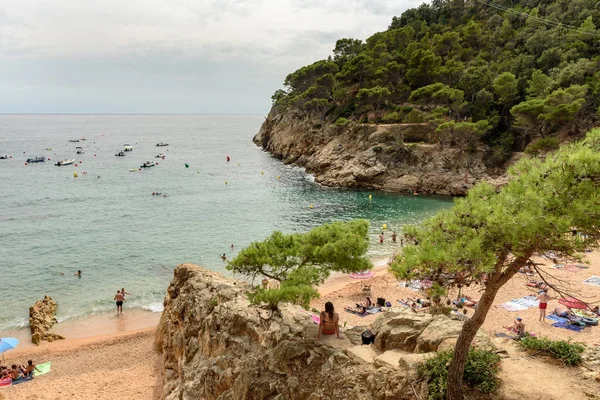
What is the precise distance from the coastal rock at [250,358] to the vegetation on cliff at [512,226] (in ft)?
7.58

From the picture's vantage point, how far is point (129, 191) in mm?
50125

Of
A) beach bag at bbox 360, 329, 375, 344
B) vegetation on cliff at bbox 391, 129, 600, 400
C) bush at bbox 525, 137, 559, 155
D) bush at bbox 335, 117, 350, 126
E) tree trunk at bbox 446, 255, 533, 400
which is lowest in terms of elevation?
beach bag at bbox 360, 329, 375, 344

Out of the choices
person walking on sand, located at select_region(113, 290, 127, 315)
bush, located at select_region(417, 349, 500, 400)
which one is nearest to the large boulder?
bush, located at select_region(417, 349, 500, 400)

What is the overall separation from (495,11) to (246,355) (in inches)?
3159

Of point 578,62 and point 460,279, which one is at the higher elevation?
point 578,62

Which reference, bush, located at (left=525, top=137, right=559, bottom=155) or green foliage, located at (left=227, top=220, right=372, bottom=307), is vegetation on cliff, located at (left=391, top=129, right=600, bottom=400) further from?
bush, located at (left=525, top=137, right=559, bottom=155)

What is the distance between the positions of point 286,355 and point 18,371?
46.6ft

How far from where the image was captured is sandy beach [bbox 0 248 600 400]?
15133 mm

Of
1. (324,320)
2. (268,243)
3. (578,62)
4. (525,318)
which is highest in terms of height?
(578,62)

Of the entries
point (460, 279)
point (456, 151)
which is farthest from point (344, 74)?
point (460, 279)

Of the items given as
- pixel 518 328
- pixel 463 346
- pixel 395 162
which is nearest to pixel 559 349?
pixel 463 346

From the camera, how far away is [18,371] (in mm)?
16344

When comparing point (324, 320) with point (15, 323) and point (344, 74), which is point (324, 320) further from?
point (344, 74)

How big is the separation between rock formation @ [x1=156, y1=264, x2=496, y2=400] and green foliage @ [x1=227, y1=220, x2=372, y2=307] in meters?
1.07
